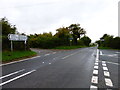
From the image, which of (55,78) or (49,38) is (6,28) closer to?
(55,78)

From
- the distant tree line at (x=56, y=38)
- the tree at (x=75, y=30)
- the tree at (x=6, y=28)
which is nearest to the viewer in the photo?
the tree at (x=6, y=28)

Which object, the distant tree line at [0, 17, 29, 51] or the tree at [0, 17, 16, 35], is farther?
the tree at [0, 17, 16, 35]

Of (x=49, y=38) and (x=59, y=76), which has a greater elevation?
(x=49, y=38)

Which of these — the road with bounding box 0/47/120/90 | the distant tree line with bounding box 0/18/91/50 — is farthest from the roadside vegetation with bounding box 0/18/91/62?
the road with bounding box 0/47/120/90

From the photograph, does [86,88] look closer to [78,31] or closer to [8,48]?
[8,48]

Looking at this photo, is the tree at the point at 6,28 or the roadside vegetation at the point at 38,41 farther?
the tree at the point at 6,28

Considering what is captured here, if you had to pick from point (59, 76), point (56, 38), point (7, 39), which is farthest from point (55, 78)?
point (56, 38)

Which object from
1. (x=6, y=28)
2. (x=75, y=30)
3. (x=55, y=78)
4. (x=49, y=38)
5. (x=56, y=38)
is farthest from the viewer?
(x=75, y=30)

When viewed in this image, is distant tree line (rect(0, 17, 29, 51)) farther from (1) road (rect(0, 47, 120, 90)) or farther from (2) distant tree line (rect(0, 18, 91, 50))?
(1) road (rect(0, 47, 120, 90))

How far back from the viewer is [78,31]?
64.6 m

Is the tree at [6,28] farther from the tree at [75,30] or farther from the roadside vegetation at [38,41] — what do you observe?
the tree at [75,30]

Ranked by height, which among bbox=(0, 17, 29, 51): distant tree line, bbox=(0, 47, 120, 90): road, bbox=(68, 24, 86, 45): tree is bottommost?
bbox=(0, 47, 120, 90): road

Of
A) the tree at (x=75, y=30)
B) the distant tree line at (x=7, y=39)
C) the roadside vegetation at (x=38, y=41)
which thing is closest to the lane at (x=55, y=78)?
the roadside vegetation at (x=38, y=41)

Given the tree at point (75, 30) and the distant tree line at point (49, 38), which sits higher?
the tree at point (75, 30)
